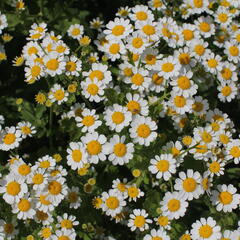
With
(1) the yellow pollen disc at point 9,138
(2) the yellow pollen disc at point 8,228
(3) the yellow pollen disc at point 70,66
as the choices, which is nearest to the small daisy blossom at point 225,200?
(3) the yellow pollen disc at point 70,66

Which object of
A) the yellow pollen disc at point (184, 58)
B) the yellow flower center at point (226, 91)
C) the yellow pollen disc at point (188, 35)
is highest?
the yellow pollen disc at point (188, 35)

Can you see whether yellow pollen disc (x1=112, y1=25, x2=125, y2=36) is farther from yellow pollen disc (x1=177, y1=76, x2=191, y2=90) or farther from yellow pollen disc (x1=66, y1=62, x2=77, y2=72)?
yellow pollen disc (x1=177, y1=76, x2=191, y2=90)

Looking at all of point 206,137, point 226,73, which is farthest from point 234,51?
point 206,137

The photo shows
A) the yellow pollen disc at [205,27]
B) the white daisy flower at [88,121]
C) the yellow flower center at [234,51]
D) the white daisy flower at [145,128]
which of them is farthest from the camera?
the yellow pollen disc at [205,27]

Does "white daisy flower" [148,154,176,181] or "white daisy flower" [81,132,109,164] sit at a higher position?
"white daisy flower" [81,132,109,164]

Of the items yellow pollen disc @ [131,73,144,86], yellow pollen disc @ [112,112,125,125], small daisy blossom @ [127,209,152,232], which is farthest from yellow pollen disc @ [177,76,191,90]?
small daisy blossom @ [127,209,152,232]

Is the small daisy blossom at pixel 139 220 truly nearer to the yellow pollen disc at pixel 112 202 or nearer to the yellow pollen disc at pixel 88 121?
the yellow pollen disc at pixel 112 202
